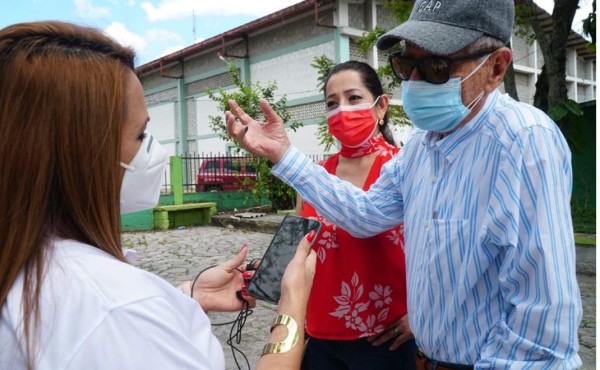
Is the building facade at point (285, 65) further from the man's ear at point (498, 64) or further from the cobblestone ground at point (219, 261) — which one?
the man's ear at point (498, 64)

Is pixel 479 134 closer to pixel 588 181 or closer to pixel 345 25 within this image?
pixel 588 181

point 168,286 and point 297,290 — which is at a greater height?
point 168,286

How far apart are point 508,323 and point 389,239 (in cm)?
84

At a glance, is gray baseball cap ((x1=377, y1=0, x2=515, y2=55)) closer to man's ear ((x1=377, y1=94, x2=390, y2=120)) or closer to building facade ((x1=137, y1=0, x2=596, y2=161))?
man's ear ((x1=377, y1=94, x2=390, y2=120))

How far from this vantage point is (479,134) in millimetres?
1493

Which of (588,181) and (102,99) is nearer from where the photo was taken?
(102,99)

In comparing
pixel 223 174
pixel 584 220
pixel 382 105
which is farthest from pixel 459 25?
pixel 223 174

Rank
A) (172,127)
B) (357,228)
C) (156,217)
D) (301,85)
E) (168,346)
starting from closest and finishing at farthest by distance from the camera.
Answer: (168,346), (357,228), (156,217), (301,85), (172,127)

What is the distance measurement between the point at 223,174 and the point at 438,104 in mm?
11855

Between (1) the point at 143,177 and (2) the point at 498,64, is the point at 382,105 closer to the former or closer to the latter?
(2) the point at 498,64

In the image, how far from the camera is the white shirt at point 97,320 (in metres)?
0.85

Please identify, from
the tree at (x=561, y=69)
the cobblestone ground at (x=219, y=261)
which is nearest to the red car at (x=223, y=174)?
the cobblestone ground at (x=219, y=261)

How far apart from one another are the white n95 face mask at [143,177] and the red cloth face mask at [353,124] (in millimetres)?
1099

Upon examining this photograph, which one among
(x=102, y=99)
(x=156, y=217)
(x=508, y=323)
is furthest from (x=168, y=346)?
(x=156, y=217)
